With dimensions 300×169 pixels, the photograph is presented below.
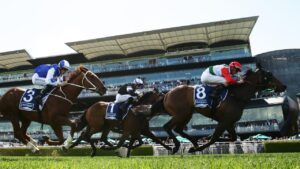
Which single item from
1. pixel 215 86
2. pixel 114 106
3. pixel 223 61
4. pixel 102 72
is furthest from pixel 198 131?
pixel 215 86

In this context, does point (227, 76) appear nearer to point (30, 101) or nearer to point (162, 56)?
point (30, 101)

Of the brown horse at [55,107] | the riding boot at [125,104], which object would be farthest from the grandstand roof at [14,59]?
the brown horse at [55,107]

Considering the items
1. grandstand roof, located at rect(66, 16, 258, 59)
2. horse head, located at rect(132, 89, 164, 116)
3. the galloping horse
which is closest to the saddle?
horse head, located at rect(132, 89, 164, 116)

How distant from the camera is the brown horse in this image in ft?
29.0

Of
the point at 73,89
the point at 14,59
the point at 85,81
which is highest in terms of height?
the point at 14,59

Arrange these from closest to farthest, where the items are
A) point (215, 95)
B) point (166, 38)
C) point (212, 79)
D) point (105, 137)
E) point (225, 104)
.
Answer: point (225, 104)
point (215, 95)
point (212, 79)
point (105, 137)
point (166, 38)

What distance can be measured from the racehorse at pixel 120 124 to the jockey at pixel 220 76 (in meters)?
2.22

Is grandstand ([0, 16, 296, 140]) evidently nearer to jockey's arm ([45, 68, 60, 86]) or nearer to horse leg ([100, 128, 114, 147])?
horse leg ([100, 128, 114, 147])

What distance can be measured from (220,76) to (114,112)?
180 inches

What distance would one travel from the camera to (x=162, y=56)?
56625 mm

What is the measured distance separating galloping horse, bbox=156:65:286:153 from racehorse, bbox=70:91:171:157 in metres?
1.12

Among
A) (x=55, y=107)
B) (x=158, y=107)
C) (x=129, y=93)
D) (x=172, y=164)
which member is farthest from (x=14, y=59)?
(x=172, y=164)

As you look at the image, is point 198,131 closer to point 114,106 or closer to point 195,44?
point 195,44

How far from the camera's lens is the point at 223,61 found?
51.7 metres
